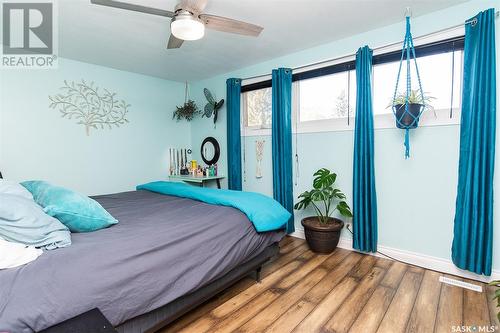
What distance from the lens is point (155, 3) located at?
2102 millimetres

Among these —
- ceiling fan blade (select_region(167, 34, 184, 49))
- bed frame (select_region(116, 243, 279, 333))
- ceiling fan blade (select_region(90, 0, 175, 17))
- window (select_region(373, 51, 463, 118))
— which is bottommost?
bed frame (select_region(116, 243, 279, 333))

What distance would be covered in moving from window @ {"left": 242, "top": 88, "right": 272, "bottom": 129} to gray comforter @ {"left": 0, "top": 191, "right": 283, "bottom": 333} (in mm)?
1929

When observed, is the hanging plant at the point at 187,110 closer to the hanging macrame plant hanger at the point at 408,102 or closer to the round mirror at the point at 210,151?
the round mirror at the point at 210,151

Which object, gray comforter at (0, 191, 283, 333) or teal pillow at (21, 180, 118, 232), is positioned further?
teal pillow at (21, 180, 118, 232)

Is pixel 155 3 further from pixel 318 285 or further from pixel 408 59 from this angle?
pixel 318 285

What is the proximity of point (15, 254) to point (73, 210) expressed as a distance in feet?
1.26

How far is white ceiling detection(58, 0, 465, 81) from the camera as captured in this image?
2189mm

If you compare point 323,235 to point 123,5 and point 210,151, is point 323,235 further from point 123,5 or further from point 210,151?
point 123,5

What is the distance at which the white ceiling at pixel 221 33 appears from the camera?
2189 mm

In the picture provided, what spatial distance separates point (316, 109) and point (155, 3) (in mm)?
2009

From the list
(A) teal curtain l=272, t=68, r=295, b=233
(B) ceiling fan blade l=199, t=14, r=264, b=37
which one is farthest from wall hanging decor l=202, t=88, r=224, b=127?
(B) ceiling fan blade l=199, t=14, r=264, b=37

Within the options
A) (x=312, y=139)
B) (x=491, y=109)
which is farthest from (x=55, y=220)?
(x=491, y=109)

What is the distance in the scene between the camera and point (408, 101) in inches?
87.4

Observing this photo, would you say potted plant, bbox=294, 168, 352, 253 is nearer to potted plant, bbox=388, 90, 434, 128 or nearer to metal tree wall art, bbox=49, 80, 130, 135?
potted plant, bbox=388, 90, 434, 128
